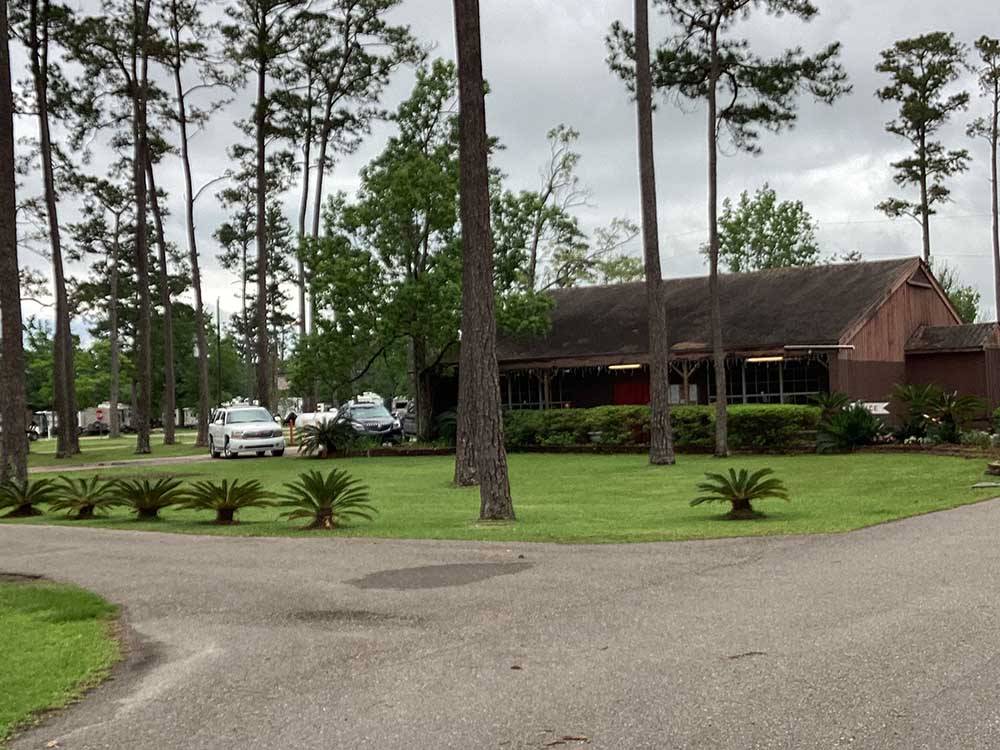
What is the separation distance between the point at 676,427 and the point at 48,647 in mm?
24148

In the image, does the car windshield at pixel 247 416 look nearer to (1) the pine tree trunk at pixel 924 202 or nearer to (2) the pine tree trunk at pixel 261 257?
(2) the pine tree trunk at pixel 261 257

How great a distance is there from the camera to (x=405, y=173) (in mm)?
34781

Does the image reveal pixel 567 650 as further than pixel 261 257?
No

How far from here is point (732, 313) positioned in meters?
34.6

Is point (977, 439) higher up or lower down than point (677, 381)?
lower down

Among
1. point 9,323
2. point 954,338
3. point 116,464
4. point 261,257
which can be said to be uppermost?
point 261,257

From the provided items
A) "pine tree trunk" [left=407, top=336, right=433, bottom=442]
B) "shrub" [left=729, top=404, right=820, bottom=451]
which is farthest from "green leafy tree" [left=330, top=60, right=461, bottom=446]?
"shrub" [left=729, top=404, right=820, bottom=451]

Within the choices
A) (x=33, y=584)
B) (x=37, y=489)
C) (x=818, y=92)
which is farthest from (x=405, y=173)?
(x=33, y=584)

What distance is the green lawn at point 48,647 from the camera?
6.13 meters

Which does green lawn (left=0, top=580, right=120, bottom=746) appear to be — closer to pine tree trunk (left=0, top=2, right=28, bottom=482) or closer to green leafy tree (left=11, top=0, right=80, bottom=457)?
pine tree trunk (left=0, top=2, right=28, bottom=482)

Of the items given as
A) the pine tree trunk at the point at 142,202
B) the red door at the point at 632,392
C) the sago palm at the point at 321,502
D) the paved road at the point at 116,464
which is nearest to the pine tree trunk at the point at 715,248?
the red door at the point at 632,392

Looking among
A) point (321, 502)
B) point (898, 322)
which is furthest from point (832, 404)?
point (321, 502)

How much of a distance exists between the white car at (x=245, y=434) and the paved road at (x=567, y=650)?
27.0 metres

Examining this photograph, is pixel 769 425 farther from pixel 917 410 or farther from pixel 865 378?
pixel 865 378
